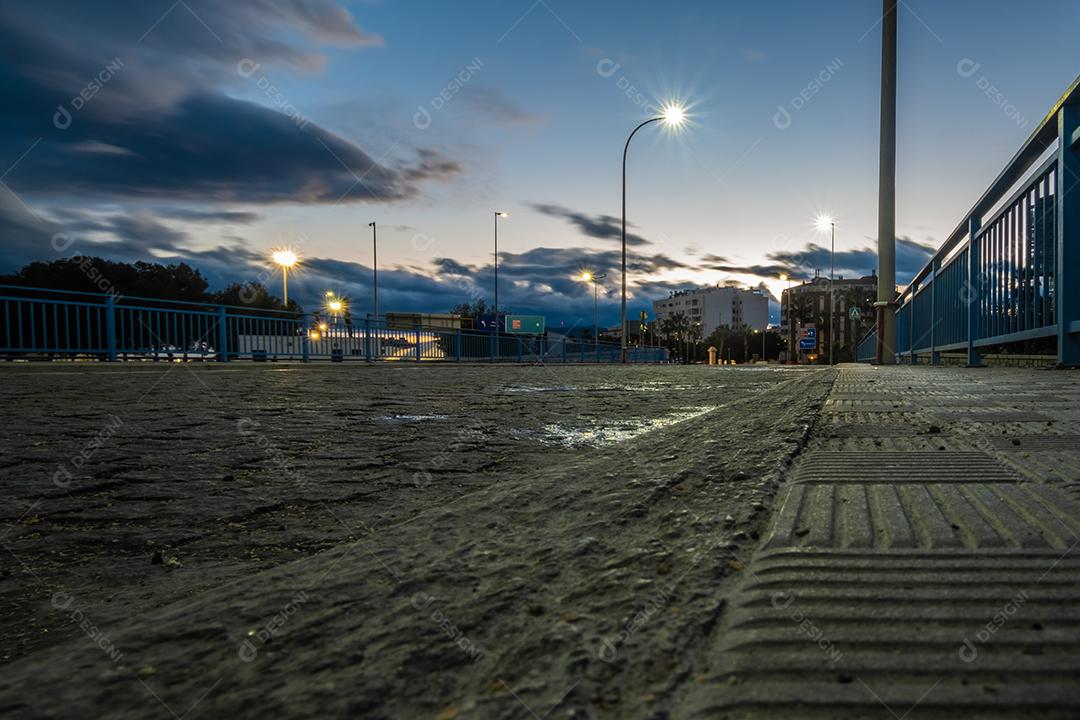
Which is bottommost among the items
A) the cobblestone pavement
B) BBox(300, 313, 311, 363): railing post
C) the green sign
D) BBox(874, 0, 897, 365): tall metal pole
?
the cobblestone pavement

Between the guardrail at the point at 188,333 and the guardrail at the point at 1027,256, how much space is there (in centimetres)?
1483

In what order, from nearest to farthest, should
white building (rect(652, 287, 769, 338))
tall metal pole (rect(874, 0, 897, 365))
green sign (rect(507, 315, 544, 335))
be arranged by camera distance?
tall metal pole (rect(874, 0, 897, 365))
green sign (rect(507, 315, 544, 335))
white building (rect(652, 287, 769, 338))

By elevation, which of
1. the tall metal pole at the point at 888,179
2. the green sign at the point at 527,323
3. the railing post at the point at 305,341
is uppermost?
the tall metal pole at the point at 888,179

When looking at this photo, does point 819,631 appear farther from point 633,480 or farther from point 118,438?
point 118,438

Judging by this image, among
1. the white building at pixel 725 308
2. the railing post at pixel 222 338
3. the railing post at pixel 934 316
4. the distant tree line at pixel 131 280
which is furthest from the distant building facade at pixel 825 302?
the railing post at pixel 222 338

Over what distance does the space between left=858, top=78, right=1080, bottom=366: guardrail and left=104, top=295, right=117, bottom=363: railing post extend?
50.7 ft

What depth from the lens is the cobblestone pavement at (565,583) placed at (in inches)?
26.2

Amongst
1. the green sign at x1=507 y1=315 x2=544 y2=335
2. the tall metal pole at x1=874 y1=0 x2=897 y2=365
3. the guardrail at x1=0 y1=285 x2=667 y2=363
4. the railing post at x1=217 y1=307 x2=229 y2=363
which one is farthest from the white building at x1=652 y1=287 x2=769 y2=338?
the railing post at x1=217 y1=307 x2=229 y2=363

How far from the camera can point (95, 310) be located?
492 inches

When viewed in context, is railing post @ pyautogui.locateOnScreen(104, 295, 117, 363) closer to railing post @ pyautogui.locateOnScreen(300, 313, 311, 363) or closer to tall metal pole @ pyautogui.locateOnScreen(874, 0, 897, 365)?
railing post @ pyautogui.locateOnScreen(300, 313, 311, 363)

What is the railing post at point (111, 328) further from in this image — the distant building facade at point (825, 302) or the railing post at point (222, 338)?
the distant building facade at point (825, 302)

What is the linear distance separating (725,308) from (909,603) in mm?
150826

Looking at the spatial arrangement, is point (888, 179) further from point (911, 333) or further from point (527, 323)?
point (527, 323)

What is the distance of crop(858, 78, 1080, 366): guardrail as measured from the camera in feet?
22.0
